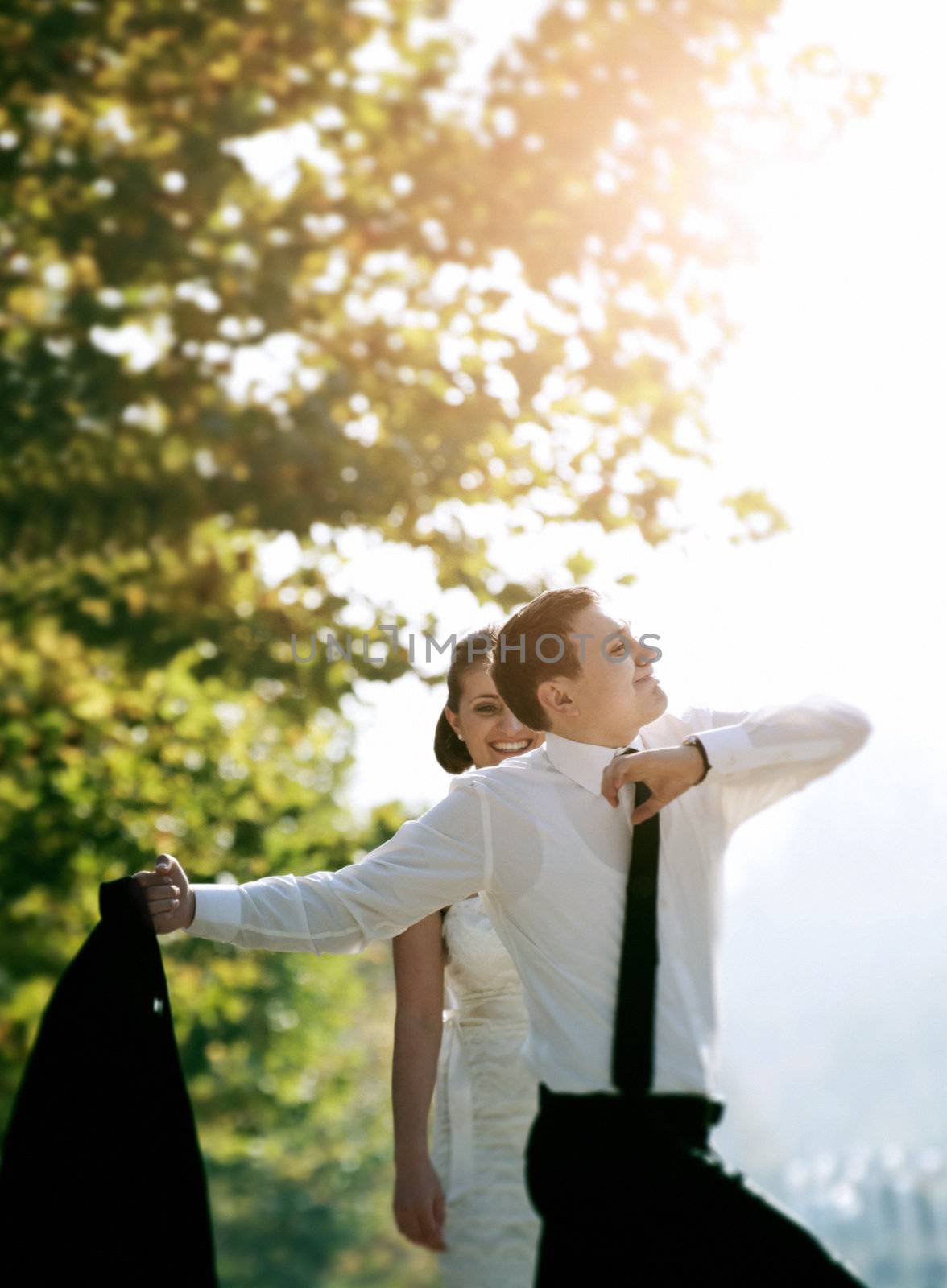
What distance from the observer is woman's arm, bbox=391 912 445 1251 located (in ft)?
11.5

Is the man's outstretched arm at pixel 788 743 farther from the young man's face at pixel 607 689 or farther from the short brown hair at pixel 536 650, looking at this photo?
the short brown hair at pixel 536 650

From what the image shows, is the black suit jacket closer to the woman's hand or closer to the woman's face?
the woman's hand

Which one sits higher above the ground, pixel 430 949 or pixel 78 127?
pixel 78 127

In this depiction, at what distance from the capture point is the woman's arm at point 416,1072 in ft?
11.5

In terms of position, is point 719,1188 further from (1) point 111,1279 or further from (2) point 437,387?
(2) point 437,387

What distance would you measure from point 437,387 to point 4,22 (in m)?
3.92

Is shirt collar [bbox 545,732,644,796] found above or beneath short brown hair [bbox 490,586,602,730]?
beneath

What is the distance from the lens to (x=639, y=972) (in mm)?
2762

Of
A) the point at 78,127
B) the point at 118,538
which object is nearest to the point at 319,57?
the point at 78,127

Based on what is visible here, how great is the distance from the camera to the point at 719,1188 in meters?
2.57

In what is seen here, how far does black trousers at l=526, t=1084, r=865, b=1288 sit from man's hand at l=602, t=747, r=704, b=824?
596 millimetres

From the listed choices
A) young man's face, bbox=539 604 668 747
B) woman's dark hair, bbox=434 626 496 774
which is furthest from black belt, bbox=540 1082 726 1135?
woman's dark hair, bbox=434 626 496 774

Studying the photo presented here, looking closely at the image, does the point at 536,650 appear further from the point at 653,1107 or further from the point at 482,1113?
the point at 482,1113

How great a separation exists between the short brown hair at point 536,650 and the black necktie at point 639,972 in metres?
0.39
